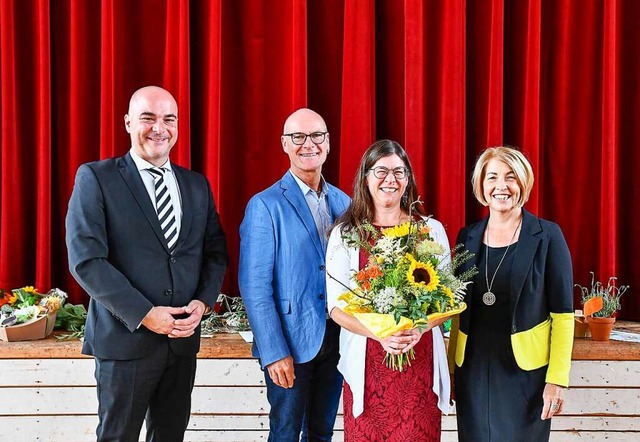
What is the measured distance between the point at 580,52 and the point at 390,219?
6.34ft

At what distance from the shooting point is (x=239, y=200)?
141 inches

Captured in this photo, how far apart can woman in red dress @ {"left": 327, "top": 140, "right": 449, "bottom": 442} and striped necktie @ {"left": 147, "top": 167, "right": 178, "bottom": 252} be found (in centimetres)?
53

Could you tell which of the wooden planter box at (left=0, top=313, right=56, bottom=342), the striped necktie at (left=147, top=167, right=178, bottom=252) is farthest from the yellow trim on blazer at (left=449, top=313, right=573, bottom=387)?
the wooden planter box at (left=0, top=313, right=56, bottom=342)

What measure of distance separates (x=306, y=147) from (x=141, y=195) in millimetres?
614

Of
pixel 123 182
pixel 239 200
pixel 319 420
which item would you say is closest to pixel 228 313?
pixel 239 200

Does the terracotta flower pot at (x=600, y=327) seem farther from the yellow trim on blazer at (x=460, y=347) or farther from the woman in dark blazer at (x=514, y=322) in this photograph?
the yellow trim on blazer at (x=460, y=347)

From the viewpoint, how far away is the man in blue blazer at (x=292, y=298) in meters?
2.33

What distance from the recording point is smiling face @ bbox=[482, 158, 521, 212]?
2201 mm

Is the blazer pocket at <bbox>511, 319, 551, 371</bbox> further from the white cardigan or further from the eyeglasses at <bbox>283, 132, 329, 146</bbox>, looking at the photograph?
the eyeglasses at <bbox>283, 132, 329, 146</bbox>

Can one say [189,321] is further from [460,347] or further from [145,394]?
[460,347]

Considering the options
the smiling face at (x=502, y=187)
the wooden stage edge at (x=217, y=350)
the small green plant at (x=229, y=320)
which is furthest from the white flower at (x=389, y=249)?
the small green plant at (x=229, y=320)

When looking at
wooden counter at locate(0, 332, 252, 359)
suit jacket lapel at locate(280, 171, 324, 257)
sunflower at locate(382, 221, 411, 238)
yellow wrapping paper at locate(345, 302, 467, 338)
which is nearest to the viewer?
yellow wrapping paper at locate(345, 302, 467, 338)

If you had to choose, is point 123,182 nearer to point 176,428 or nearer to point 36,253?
point 176,428

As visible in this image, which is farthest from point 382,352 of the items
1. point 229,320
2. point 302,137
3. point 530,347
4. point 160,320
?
point 229,320
